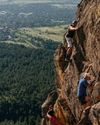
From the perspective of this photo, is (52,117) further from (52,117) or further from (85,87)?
(85,87)

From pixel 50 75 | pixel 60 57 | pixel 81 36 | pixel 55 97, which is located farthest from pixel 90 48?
pixel 50 75

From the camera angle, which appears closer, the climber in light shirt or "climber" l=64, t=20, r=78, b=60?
the climber in light shirt

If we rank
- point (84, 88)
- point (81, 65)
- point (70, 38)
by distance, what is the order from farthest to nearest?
point (70, 38) < point (81, 65) < point (84, 88)

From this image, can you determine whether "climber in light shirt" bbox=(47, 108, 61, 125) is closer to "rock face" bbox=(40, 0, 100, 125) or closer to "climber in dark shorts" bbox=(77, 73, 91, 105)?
"rock face" bbox=(40, 0, 100, 125)

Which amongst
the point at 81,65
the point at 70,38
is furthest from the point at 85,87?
the point at 70,38

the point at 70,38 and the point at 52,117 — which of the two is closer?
the point at 52,117

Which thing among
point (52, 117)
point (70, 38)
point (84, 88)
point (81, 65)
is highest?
point (70, 38)

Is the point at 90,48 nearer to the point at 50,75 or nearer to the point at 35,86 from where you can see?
the point at 35,86

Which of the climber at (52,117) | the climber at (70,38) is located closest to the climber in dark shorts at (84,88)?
the climber at (52,117)

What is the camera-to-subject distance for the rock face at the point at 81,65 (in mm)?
24797

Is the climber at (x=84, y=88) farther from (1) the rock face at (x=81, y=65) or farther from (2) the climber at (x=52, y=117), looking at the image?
(2) the climber at (x=52, y=117)

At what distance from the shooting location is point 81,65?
28016 millimetres

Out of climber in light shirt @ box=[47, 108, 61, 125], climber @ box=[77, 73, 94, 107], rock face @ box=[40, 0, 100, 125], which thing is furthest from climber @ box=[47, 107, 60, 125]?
climber @ box=[77, 73, 94, 107]

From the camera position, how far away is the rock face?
2480cm
